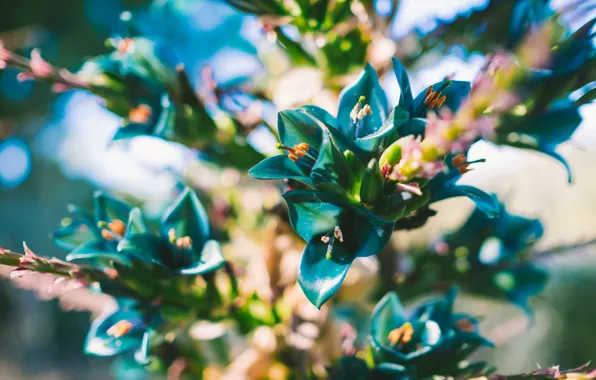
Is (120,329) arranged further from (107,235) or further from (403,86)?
(403,86)

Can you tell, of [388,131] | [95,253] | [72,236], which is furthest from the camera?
[72,236]

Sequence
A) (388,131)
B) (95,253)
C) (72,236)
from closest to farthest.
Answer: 1. (388,131)
2. (95,253)
3. (72,236)

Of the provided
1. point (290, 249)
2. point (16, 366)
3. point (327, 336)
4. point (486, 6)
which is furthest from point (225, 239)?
point (16, 366)

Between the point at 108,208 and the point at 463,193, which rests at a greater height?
the point at 463,193

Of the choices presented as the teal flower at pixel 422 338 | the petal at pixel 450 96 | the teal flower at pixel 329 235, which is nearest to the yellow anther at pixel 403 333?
the teal flower at pixel 422 338

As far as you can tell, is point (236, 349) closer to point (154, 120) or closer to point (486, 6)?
point (154, 120)

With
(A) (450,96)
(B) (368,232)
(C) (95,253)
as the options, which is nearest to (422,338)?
(B) (368,232)
